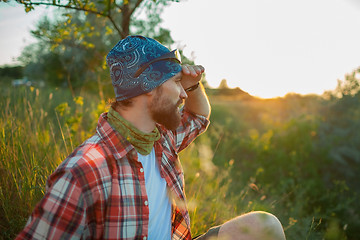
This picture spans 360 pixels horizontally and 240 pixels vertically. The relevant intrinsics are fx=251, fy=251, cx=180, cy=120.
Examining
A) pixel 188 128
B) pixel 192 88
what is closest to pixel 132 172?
pixel 188 128

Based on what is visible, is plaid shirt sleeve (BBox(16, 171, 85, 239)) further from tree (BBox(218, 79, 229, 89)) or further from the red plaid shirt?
tree (BBox(218, 79, 229, 89))

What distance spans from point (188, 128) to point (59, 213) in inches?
48.5

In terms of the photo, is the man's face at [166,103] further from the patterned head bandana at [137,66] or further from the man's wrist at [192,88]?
the man's wrist at [192,88]

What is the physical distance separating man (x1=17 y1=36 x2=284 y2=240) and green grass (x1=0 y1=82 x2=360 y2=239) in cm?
84

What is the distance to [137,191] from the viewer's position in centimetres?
145

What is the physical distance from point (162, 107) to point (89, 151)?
577mm

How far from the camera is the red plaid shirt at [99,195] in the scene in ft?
3.71

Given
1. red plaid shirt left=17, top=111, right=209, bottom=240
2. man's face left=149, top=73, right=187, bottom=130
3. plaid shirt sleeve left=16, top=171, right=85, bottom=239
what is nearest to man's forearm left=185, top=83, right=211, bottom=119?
man's face left=149, top=73, right=187, bottom=130

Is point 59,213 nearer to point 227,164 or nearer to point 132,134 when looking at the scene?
point 132,134

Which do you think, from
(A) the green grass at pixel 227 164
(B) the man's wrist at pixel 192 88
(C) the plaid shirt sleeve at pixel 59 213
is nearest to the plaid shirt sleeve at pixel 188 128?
(B) the man's wrist at pixel 192 88

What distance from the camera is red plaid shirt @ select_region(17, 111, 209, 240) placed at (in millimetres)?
1130

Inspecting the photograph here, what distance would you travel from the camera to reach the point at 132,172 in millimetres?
1482

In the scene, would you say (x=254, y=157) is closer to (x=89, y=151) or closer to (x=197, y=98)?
(x=197, y=98)

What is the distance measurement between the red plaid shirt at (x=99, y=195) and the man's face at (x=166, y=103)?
0.24 metres
